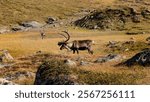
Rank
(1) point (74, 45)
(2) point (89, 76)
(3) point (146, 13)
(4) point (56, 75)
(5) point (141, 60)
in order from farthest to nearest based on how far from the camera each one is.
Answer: (3) point (146, 13) < (1) point (74, 45) < (5) point (141, 60) < (4) point (56, 75) < (2) point (89, 76)

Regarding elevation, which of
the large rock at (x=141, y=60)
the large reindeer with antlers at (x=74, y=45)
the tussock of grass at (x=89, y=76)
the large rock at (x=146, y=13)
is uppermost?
the tussock of grass at (x=89, y=76)

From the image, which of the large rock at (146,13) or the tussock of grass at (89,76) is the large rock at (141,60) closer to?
the tussock of grass at (89,76)

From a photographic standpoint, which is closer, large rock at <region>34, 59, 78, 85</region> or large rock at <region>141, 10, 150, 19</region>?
large rock at <region>34, 59, 78, 85</region>

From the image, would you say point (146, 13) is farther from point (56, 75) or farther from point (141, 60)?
point (56, 75)

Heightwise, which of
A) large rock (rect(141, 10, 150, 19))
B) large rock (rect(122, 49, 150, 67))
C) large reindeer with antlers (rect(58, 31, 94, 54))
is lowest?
large rock (rect(141, 10, 150, 19))

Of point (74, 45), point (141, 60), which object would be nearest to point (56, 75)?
point (141, 60)

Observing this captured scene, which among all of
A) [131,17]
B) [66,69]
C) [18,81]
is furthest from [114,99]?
[131,17]

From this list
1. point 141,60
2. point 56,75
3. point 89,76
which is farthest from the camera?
point 141,60

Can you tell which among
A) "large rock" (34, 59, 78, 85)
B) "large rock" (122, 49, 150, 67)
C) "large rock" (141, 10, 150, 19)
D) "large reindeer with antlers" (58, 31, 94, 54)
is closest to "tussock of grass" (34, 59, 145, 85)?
"large rock" (34, 59, 78, 85)

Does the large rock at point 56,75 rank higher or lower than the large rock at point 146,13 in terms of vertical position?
higher

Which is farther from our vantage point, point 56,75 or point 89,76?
point 56,75

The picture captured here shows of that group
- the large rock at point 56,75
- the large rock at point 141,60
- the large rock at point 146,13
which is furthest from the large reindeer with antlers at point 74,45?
the large rock at point 146,13

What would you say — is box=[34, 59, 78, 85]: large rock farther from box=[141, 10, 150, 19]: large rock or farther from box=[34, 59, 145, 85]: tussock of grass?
box=[141, 10, 150, 19]: large rock

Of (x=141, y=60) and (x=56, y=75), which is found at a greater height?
(x=56, y=75)
